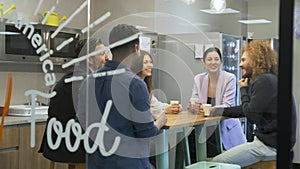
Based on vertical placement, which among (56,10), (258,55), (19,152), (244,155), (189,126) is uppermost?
(56,10)

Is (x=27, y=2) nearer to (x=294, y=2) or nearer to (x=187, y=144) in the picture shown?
(x=187, y=144)

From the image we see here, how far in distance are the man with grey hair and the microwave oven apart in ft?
0.85

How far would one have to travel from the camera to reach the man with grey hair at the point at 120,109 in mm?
1999

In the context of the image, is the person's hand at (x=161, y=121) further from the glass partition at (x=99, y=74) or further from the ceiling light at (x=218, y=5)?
the ceiling light at (x=218, y=5)

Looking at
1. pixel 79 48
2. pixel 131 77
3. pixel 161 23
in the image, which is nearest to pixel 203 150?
pixel 131 77

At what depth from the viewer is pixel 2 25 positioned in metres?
2.91

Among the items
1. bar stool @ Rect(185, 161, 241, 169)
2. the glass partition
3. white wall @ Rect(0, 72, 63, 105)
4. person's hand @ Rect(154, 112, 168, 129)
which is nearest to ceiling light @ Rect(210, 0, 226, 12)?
the glass partition

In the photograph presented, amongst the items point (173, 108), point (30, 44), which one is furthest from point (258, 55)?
point (30, 44)

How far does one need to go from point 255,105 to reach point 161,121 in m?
0.59

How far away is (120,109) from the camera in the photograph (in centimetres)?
199

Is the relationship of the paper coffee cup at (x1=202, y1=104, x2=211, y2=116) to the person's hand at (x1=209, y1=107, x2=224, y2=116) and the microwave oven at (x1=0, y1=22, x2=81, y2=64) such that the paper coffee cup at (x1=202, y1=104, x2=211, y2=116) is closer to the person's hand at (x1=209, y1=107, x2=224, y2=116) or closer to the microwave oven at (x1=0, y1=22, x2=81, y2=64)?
the person's hand at (x1=209, y1=107, x2=224, y2=116)

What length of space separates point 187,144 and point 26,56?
1.38 metres

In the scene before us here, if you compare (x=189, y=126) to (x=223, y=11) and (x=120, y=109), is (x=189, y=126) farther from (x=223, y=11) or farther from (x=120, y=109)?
(x=223, y=11)

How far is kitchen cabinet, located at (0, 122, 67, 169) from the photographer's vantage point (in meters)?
2.61
